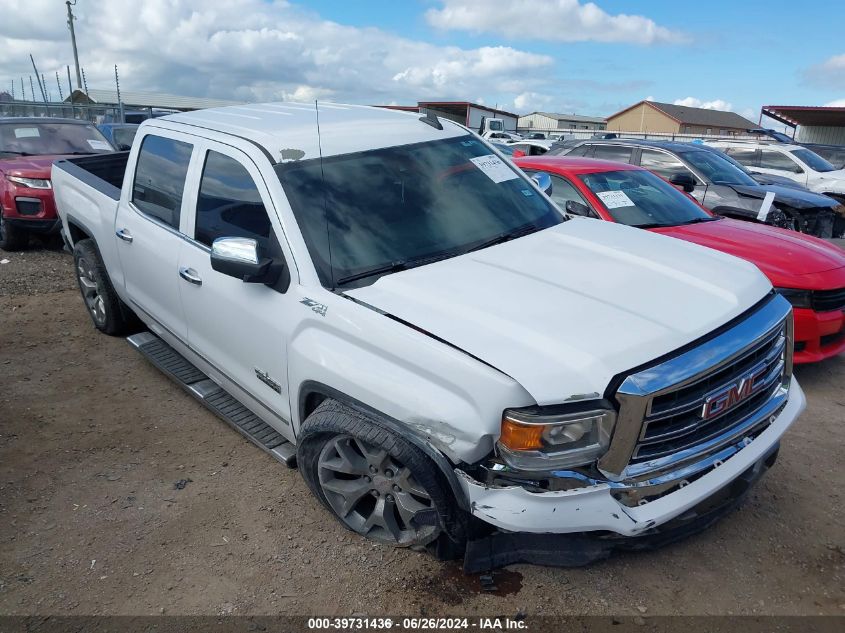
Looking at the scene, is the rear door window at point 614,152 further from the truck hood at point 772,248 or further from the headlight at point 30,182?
the headlight at point 30,182

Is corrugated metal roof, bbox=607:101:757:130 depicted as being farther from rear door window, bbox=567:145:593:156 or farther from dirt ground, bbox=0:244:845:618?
dirt ground, bbox=0:244:845:618

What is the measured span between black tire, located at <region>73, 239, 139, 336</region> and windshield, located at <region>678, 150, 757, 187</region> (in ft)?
23.1

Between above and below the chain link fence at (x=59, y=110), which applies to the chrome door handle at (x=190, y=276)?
below

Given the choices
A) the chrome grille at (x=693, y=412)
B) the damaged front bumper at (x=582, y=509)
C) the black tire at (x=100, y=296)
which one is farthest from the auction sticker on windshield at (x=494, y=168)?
the black tire at (x=100, y=296)

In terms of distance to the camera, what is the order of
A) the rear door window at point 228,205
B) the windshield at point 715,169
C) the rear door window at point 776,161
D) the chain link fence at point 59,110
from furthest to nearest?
the chain link fence at point 59,110 → the rear door window at point 776,161 → the windshield at point 715,169 → the rear door window at point 228,205

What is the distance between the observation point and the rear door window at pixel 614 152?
9.48 metres

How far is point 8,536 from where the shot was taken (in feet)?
9.81

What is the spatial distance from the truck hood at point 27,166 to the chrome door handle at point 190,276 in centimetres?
551

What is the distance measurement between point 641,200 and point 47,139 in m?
8.23

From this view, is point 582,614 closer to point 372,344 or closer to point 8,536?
point 372,344

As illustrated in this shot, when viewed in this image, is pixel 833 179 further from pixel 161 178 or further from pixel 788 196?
pixel 161 178

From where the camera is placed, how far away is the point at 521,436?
215 cm

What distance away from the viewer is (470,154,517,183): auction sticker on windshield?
367cm

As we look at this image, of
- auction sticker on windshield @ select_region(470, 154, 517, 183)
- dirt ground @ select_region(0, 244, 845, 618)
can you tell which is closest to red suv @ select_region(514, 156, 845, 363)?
dirt ground @ select_region(0, 244, 845, 618)
